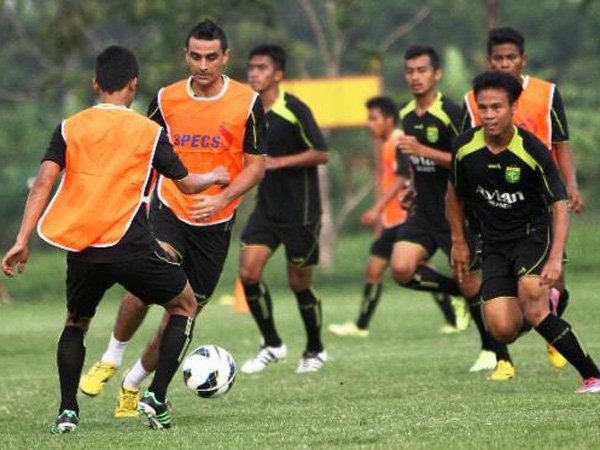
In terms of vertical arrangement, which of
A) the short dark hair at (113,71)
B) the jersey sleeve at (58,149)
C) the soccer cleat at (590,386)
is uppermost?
the short dark hair at (113,71)

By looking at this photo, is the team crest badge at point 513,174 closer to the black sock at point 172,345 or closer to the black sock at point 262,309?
the black sock at point 172,345

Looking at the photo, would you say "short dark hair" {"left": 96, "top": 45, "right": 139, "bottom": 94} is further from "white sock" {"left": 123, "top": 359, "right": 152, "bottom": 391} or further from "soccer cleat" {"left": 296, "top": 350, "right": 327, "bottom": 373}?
"soccer cleat" {"left": 296, "top": 350, "right": 327, "bottom": 373}

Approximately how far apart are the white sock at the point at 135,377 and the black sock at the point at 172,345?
25.7 inches

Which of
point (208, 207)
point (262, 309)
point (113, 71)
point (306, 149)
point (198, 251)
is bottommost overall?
point (262, 309)

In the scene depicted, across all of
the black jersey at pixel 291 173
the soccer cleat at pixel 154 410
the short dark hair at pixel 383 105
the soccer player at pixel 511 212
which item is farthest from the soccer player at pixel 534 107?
the short dark hair at pixel 383 105

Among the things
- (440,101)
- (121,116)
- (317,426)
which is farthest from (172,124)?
(440,101)

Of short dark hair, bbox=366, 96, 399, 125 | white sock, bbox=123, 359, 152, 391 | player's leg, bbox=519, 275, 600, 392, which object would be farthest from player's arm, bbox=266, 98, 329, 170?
short dark hair, bbox=366, 96, 399, 125

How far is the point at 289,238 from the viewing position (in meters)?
12.3

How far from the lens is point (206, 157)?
9406 mm

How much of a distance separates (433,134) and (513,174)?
2.56 meters

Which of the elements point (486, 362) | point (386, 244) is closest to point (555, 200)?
point (486, 362)

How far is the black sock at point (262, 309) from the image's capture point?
12.5m

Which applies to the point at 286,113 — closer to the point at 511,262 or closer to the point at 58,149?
the point at 511,262

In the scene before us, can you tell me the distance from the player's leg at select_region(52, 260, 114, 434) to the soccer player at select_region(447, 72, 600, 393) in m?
2.50
